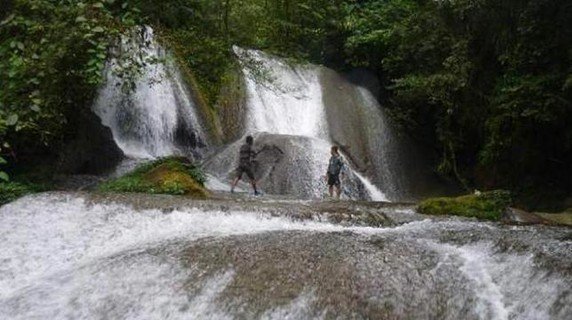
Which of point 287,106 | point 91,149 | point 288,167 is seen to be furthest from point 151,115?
point 287,106

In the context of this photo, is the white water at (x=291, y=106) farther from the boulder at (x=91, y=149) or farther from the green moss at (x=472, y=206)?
the green moss at (x=472, y=206)

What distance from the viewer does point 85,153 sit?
54.7 ft

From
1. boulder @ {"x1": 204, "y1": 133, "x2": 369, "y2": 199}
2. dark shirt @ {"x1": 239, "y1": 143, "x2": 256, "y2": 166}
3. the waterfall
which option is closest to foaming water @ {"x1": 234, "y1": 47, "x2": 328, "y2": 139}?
the waterfall

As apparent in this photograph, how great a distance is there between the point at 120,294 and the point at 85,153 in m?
9.65

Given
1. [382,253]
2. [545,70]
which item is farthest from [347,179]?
[382,253]

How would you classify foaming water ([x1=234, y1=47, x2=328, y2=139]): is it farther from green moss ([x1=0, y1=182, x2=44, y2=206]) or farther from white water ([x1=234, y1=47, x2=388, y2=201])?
green moss ([x1=0, y1=182, x2=44, y2=206])

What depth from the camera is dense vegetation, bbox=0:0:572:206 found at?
12234 millimetres

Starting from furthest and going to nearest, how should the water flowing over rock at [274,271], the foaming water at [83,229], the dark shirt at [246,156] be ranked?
1. the dark shirt at [246,156]
2. the foaming water at [83,229]
3. the water flowing over rock at [274,271]

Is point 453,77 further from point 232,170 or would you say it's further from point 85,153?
point 85,153

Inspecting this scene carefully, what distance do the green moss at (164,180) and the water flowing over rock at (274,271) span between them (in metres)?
2.83

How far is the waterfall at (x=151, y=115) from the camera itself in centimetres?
1803

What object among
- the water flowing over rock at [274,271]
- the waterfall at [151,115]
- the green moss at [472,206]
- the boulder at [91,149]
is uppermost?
the waterfall at [151,115]

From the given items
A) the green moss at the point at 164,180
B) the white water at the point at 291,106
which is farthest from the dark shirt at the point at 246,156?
the white water at the point at 291,106

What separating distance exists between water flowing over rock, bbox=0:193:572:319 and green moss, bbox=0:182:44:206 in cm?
160
